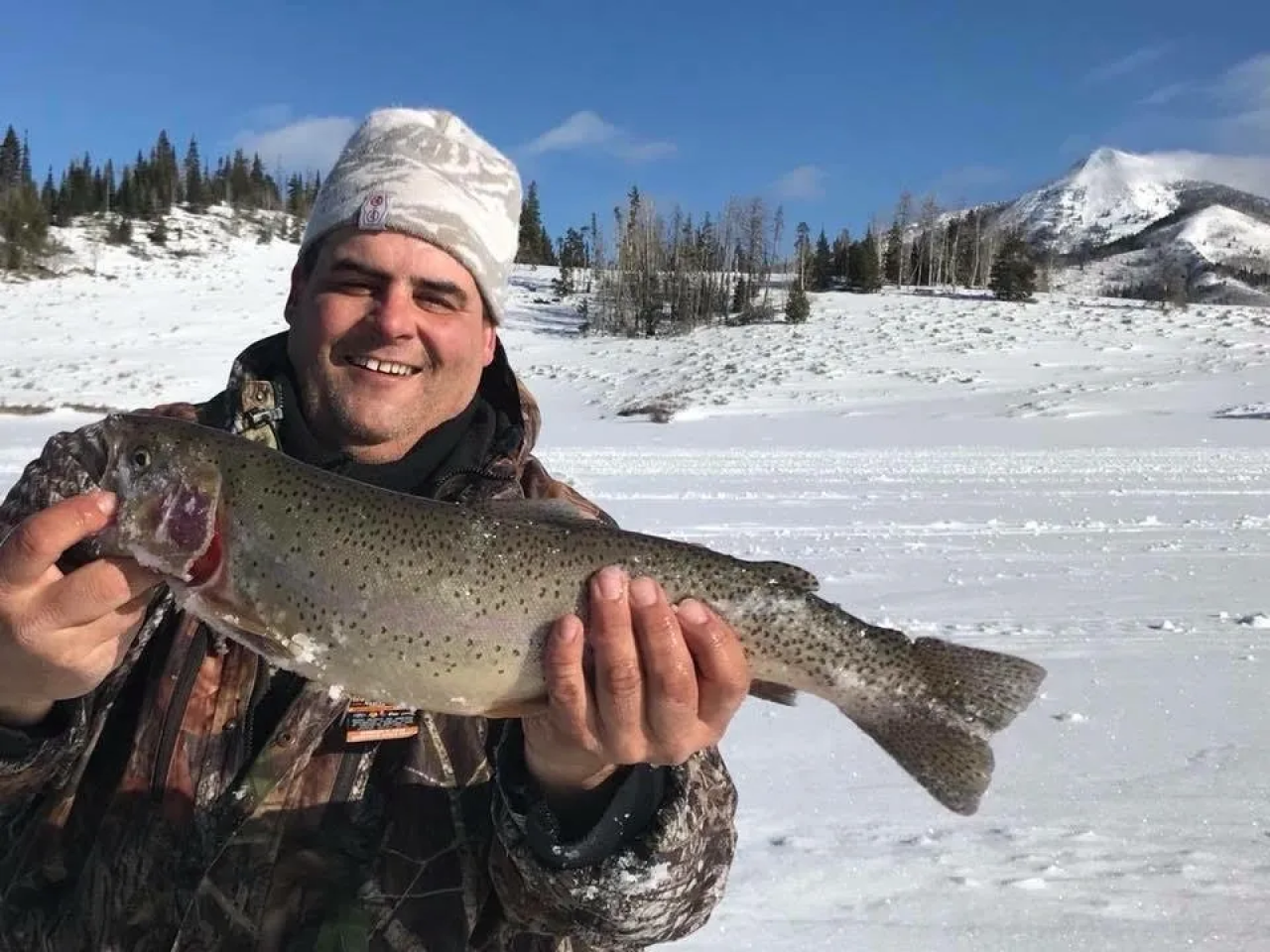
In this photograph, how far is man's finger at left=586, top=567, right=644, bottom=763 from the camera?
7.93 ft

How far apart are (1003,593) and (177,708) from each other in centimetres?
752

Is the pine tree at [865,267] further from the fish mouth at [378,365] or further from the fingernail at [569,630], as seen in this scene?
the fingernail at [569,630]

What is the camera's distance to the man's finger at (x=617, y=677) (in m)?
2.42

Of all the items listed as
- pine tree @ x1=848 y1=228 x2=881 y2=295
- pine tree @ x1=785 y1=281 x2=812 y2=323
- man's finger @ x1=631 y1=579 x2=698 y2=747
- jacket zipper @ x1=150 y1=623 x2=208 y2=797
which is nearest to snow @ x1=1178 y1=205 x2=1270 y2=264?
pine tree @ x1=848 y1=228 x2=881 y2=295

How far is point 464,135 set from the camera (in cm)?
365

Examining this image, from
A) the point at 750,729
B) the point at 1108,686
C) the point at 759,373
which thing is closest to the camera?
the point at 750,729

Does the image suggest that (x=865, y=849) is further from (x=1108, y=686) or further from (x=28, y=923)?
(x=28, y=923)

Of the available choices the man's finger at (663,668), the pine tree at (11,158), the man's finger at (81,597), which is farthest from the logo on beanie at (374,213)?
the pine tree at (11,158)

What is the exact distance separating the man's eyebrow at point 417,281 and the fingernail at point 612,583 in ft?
3.60

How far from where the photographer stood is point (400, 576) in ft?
8.64

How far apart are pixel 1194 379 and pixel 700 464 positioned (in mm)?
20982

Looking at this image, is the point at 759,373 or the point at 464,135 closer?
the point at 464,135

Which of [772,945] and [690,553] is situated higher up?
[690,553]

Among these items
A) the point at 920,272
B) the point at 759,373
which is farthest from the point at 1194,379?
the point at 920,272
